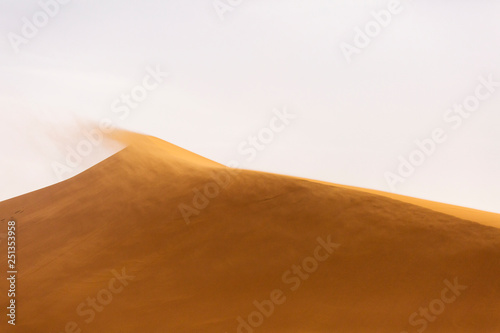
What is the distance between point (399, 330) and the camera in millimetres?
6820

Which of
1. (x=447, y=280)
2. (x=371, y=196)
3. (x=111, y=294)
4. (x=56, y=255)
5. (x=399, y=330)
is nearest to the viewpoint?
(x=399, y=330)

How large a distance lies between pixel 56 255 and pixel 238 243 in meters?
3.47

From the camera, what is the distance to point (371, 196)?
8727 mm

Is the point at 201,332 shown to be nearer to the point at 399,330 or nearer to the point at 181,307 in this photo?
the point at 181,307

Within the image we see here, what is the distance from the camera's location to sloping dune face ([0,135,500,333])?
7.20 meters

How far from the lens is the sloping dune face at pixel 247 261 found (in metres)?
7.20

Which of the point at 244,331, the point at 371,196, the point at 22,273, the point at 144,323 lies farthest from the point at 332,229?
the point at 22,273

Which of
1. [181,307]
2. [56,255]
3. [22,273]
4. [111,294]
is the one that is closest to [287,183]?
[181,307]

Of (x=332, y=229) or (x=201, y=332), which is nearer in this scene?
(x=201, y=332)

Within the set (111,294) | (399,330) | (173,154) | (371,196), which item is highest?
(173,154)

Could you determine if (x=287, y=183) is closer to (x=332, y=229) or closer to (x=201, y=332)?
(x=332, y=229)

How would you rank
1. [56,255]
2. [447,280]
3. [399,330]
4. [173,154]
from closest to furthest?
[399,330], [447,280], [56,255], [173,154]

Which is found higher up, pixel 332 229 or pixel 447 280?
pixel 332 229

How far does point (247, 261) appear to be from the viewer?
827 cm
